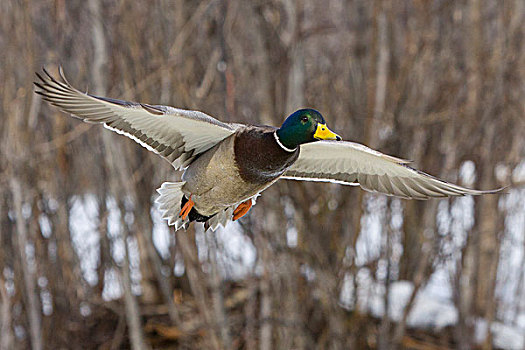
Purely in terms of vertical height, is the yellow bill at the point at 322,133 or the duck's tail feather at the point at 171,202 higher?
the yellow bill at the point at 322,133

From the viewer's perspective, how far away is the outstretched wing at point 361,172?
102 inches

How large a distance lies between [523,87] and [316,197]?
6.02ft

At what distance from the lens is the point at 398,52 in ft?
16.4

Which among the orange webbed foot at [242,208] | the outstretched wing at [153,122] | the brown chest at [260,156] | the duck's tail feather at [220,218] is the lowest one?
the duck's tail feather at [220,218]

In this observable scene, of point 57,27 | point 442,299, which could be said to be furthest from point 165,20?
point 442,299

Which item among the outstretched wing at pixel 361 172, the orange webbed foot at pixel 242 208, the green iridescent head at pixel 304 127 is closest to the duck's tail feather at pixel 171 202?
the orange webbed foot at pixel 242 208

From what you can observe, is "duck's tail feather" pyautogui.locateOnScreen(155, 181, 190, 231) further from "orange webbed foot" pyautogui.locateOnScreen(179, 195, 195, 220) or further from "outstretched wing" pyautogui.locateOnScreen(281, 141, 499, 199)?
"outstretched wing" pyautogui.locateOnScreen(281, 141, 499, 199)

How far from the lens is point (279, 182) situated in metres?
4.07

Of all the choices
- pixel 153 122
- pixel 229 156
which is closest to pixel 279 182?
pixel 153 122

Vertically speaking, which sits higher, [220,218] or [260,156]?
[260,156]

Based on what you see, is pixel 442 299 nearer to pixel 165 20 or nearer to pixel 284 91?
pixel 284 91

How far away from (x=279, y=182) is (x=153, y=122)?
167cm

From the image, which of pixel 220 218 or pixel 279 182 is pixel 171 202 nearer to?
pixel 220 218

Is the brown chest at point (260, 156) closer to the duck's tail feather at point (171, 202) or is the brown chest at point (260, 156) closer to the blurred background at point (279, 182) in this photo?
the duck's tail feather at point (171, 202)
